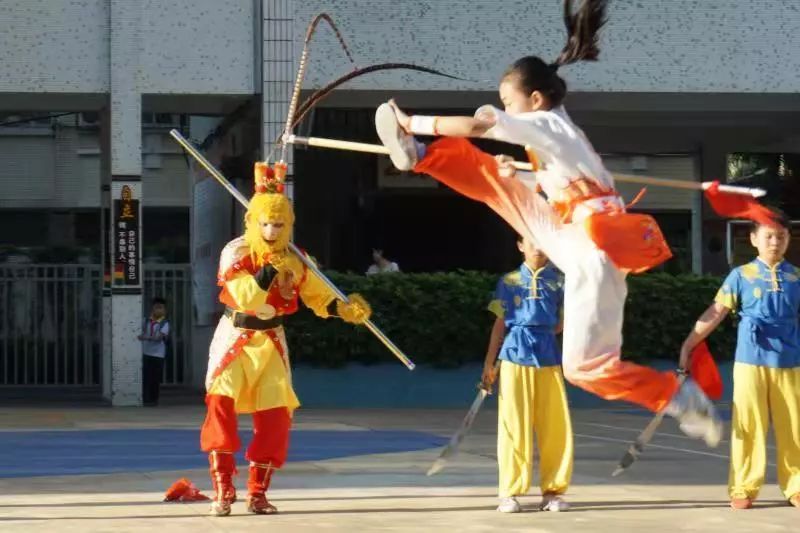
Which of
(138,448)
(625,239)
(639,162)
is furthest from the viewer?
(639,162)

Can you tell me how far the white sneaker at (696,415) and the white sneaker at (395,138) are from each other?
6.30ft

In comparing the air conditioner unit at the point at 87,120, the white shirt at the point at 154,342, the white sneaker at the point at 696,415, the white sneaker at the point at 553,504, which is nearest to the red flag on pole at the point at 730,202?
the white sneaker at the point at 696,415

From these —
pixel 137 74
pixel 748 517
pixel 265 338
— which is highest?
pixel 137 74

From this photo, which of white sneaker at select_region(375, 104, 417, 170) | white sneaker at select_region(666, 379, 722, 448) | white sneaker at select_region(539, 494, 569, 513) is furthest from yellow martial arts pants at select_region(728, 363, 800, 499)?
white sneaker at select_region(375, 104, 417, 170)

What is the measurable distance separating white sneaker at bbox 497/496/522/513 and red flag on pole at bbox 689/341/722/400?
1.68 metres

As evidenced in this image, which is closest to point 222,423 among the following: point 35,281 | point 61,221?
point 35,281

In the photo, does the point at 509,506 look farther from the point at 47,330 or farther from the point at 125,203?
the point at 47,330

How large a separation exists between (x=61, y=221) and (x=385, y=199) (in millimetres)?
11042

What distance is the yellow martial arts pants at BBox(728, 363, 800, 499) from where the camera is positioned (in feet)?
34.6

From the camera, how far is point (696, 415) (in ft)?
26.4

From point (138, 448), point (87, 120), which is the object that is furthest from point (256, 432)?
point (87, 120)

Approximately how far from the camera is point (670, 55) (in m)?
20.3

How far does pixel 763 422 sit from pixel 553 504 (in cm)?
158

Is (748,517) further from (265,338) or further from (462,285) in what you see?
(462,285)
